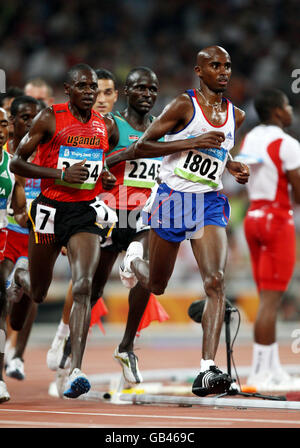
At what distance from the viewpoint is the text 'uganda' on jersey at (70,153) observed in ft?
25.8

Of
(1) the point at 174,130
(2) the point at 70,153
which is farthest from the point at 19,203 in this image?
(1) the point at 174,130

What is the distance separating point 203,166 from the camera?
7.32m

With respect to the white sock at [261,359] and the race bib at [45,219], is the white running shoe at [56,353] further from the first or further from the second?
the white sock at [261,359]

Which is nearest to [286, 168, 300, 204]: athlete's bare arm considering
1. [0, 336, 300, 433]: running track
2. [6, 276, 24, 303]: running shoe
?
[0, 336, 300, 433]: running track

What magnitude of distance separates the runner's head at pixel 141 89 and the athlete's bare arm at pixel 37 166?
52.1 inches

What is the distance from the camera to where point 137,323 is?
29.6 ft

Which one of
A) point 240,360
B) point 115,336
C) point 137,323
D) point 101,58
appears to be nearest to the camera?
point 137,323

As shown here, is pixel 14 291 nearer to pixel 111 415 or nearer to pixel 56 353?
pixel 56 353

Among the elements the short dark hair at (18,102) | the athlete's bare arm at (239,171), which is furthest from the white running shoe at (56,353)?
the athlete's bare arm at (239,171)

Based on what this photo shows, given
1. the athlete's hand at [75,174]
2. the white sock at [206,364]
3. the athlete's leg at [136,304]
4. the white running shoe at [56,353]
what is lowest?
the white running shoe at [56,353]

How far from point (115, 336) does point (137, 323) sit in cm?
821

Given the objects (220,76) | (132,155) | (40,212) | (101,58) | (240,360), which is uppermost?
(101,58)
